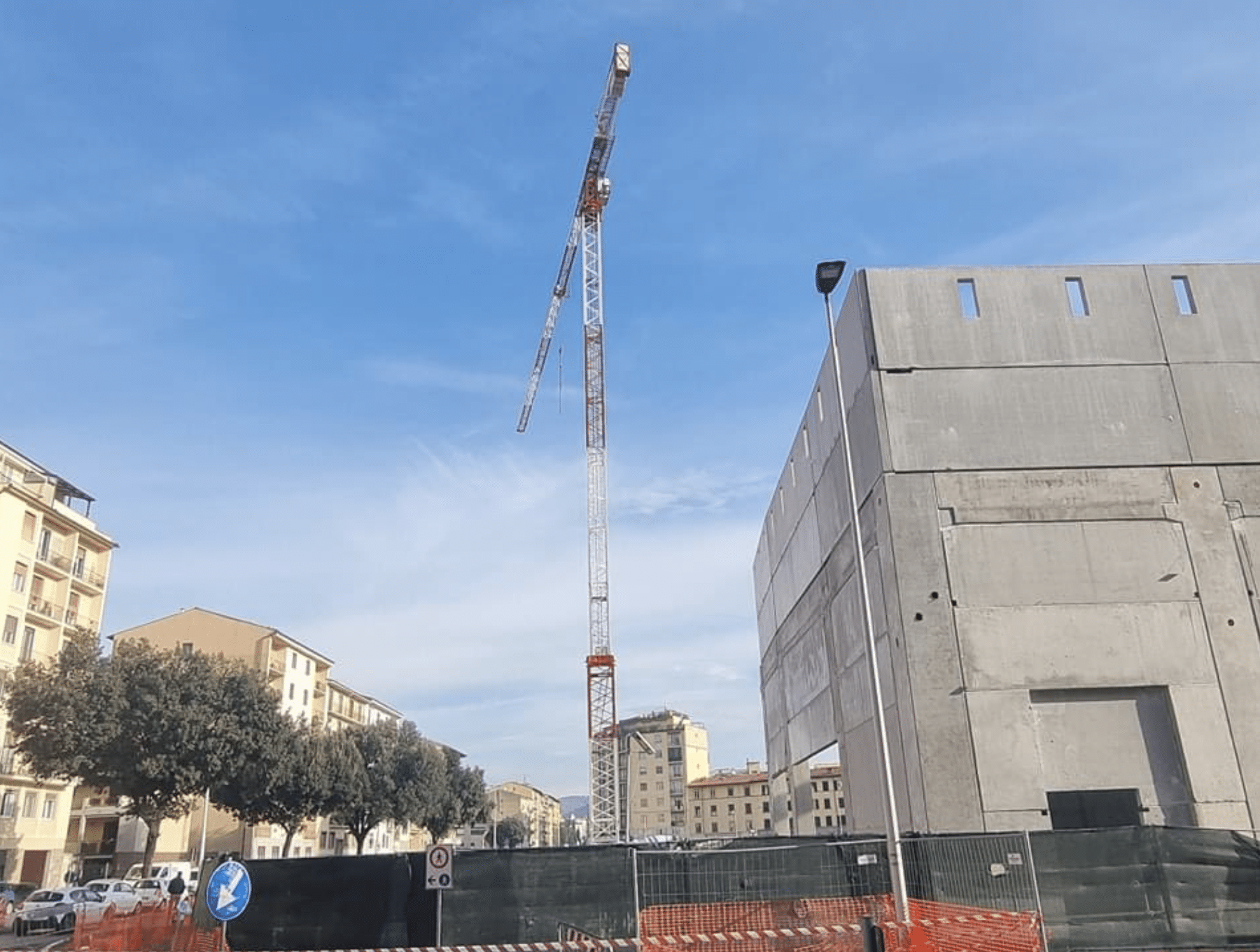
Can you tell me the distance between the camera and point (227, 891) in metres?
11.1

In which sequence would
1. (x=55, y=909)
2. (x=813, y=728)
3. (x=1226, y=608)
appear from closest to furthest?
(x=1226, y=608), (x=55, y=909), (x=813, y=728)

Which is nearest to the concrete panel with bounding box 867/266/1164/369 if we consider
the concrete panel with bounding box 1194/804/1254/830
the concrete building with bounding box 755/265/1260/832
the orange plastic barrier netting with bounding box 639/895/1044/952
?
the concrete building with bounding box 755/265/1260/832

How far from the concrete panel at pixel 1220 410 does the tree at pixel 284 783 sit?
1414 inches

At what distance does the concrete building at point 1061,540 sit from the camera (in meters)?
21.4

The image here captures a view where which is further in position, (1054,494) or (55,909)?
(55,909)

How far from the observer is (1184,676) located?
2186cm

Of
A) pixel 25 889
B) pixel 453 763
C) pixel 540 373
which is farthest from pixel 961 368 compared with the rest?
pixel 540 373

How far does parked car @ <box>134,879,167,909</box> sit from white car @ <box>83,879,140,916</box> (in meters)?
0.17

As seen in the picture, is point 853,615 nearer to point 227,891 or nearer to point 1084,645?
point 1084,645

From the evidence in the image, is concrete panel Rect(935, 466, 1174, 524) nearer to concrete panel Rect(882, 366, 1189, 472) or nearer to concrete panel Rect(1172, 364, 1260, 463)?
concrete panel Rect(882, 366, 1189, 472)

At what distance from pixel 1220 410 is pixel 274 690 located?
4592 cm

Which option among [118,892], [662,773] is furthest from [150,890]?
[662,773]

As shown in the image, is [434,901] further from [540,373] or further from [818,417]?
[540,373]

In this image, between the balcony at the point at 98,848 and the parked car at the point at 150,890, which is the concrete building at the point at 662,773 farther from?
the parked car at the point at 150,890
